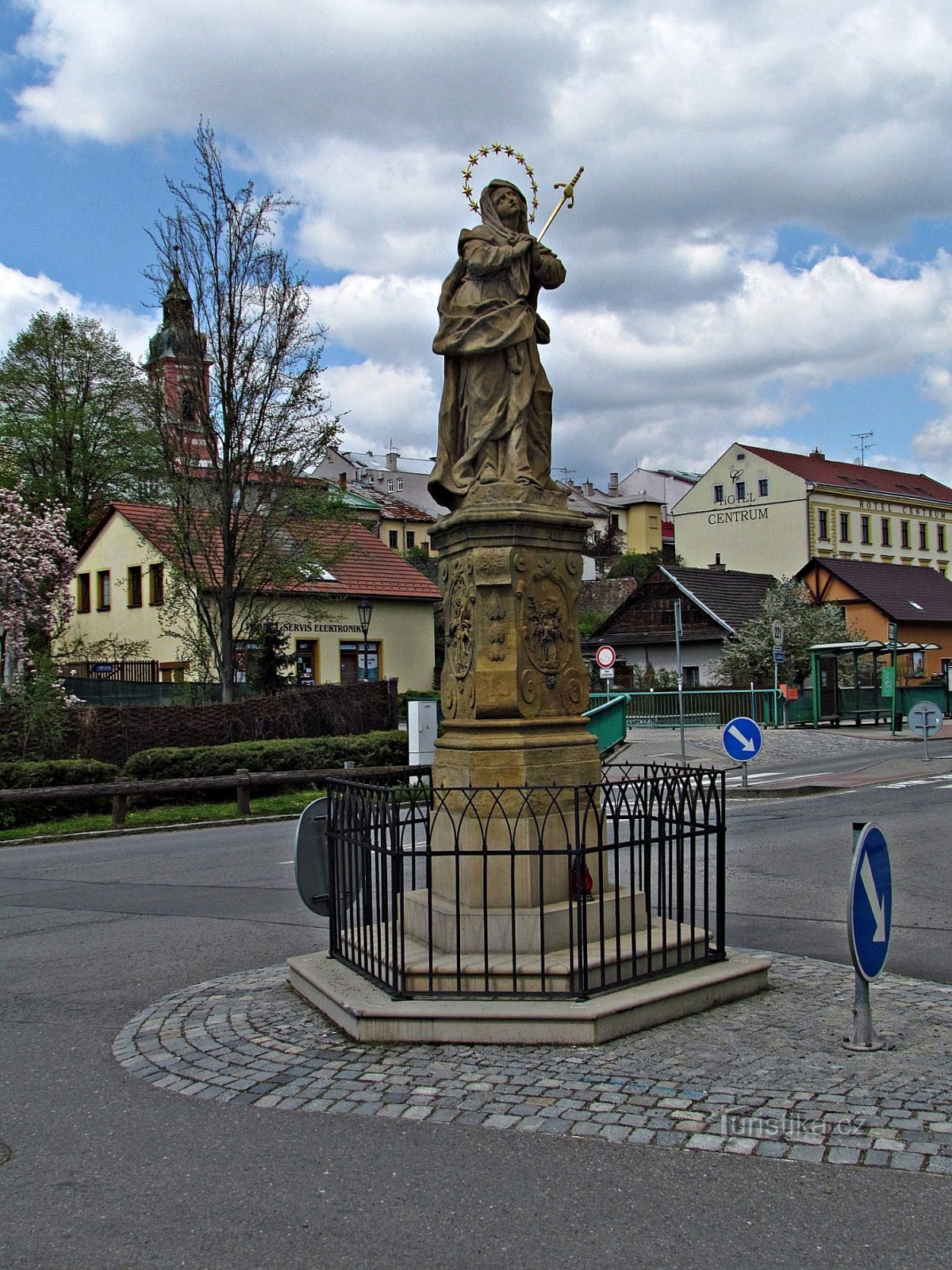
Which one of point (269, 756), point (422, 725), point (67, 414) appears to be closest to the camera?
point (422, 725)

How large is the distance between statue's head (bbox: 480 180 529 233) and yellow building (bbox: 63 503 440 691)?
2962 cm

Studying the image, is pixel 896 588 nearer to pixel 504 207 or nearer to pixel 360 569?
pixel 360 569

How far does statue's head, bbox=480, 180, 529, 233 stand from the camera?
753 centimetres

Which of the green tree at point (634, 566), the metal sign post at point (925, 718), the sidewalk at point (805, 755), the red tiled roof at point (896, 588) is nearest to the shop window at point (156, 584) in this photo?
the sidewalk at point (805, 755)

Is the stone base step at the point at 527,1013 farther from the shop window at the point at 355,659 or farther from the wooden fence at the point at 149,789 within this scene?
the shop window at the point at 355,659

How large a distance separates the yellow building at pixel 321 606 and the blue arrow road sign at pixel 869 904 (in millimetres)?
32157

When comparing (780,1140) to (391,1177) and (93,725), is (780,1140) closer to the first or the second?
(391,1177)

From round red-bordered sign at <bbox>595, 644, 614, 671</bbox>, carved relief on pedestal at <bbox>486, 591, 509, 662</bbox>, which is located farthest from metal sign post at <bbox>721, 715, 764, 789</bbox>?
carved relief on pedestal at <bbox>486, 591, 509, 662</bbox>

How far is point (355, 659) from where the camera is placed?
42531mm

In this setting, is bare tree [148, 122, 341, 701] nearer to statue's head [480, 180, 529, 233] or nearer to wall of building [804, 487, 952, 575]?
statue's head [480, 180, 529, 233]

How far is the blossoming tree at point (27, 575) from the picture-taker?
2948 cm

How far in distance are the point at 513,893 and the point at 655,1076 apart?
1.16 m

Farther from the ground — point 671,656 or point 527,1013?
point 671,656

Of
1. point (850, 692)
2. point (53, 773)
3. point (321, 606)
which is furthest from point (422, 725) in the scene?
point (850, 692)
